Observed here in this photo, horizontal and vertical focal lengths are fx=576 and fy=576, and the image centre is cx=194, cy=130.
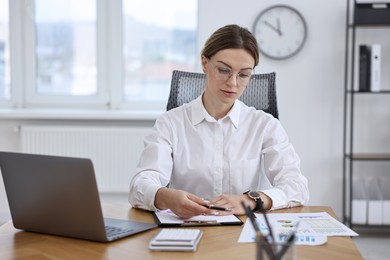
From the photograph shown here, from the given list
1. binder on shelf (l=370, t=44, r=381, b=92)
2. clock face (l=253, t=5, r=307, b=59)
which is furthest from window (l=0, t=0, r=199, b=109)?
binder on shelf (l=370, t=44, r=381, b=92)

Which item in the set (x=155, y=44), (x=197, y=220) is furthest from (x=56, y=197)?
(x=155, y=44)

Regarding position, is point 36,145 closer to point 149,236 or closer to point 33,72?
point 33,72

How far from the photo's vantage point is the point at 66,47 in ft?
14.1

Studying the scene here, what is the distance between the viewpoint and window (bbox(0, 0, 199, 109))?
4.21 meters

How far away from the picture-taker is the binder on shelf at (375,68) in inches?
147

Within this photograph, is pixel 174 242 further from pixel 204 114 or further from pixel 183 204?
pixel 204 114

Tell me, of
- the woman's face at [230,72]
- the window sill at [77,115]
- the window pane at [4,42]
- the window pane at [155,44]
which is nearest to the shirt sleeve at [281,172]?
the woman's face at [230,72]

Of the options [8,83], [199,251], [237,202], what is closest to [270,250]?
[199,251]

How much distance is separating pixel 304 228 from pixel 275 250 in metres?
0.60

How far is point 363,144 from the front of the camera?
4.04 m

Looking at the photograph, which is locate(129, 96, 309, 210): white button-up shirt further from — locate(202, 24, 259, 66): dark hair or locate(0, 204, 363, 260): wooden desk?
locate(0, 204, 363, 260): wooden desk

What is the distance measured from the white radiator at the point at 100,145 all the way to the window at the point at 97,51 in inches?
11.9

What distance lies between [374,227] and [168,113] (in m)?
2.35

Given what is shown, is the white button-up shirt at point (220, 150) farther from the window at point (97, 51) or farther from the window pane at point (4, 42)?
the window pane at point (4, 42)
